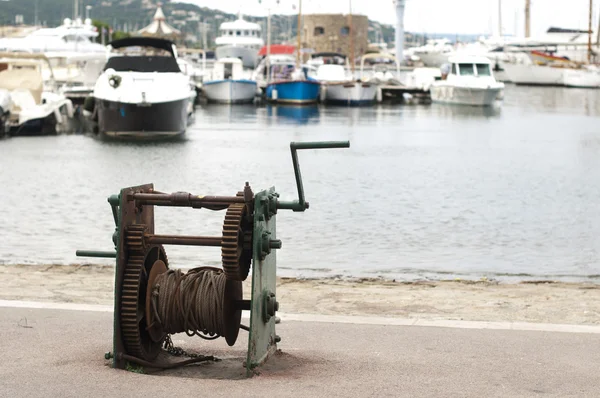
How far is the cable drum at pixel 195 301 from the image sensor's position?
260 inches

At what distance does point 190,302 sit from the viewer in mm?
6582

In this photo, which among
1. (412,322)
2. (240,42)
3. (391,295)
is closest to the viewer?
(412,322)

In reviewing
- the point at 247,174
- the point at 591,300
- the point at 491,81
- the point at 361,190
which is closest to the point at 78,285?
the point at 591,300

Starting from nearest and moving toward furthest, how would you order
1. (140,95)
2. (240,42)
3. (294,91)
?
(140,95)
(294,91)
(240,42)

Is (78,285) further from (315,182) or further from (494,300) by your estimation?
(315,182)

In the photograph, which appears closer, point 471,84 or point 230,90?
point 471,84

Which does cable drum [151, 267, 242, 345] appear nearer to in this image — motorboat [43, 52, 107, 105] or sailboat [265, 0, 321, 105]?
motorboat [43, 52, 107, 105]

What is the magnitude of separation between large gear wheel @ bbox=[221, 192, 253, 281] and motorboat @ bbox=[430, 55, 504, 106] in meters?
63.1

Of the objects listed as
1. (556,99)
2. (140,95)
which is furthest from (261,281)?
(556,99)

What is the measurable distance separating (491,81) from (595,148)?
27220mm

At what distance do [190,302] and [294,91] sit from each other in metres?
64.4

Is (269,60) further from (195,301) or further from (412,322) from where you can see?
(195,301)

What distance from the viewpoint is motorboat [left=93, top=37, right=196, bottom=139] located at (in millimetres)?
38406

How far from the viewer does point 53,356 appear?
6.68 meters
